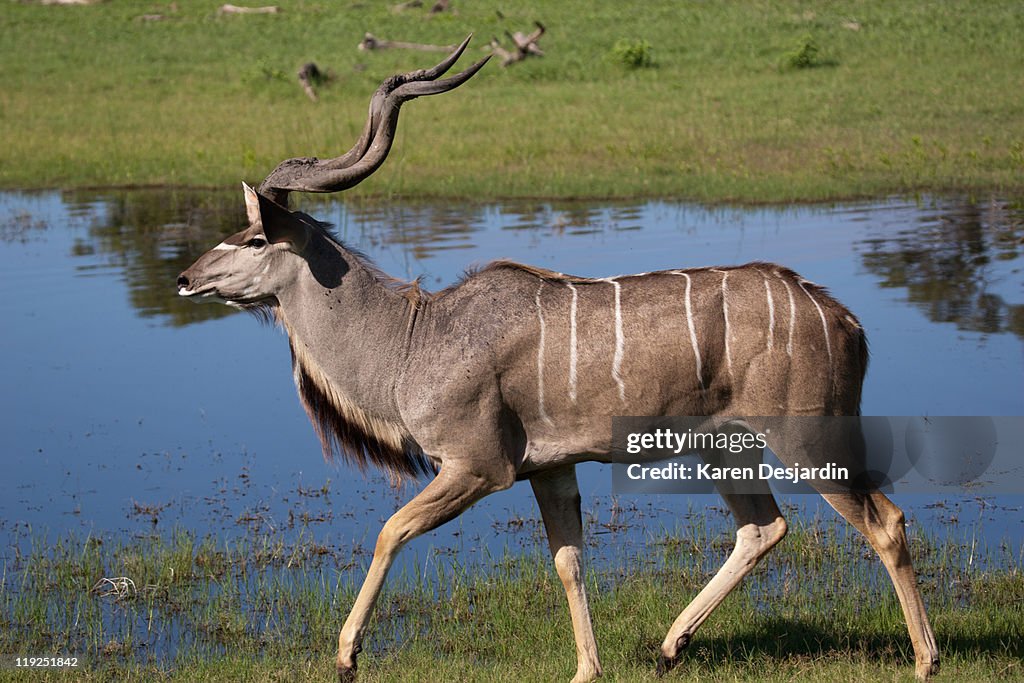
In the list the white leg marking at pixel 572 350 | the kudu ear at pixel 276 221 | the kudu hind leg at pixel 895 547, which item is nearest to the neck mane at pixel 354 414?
the kudu ear at pixel 276 221

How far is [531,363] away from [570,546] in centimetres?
76

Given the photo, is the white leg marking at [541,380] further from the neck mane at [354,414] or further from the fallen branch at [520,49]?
the fallen branch at [520,49]

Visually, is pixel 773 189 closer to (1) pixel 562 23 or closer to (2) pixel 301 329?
(2) pixel 301 329

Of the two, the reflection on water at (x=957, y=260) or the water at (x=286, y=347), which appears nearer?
the water at (x=286, y=347)

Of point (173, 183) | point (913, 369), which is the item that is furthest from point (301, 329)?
point (173, 183)

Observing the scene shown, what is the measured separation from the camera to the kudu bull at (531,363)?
16.6 ft

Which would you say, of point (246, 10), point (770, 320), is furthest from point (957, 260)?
point (246, 10)

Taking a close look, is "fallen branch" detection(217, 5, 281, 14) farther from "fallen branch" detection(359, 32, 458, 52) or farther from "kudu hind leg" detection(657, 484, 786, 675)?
"kudu hind leg" detection(657, 484, 786, 675)

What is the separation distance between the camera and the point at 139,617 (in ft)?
21.1

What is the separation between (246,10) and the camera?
3672 cm

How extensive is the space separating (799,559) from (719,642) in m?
1.28

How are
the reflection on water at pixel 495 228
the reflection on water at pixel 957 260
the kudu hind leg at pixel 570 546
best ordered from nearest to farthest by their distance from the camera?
the kudu hind leg at pixel 570 546
the reflection on water at pixel 957 260
the reflection on water at pixel 495 228

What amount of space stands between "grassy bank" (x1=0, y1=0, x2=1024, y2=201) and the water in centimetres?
99

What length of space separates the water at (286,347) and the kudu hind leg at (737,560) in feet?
5.37
